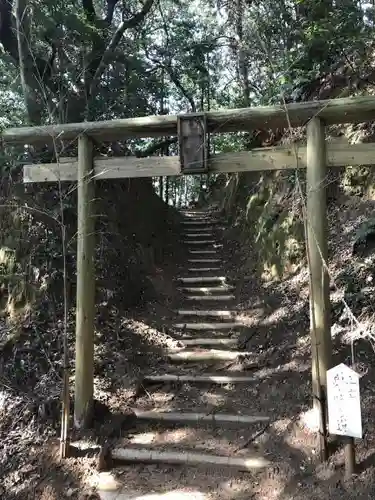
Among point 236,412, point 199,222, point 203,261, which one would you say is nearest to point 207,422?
point 236,412

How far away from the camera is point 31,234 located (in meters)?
6.44

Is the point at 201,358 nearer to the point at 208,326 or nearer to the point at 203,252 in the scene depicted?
the point at 208,326

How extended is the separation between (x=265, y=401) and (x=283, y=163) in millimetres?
2554

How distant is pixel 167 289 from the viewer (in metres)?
7.86

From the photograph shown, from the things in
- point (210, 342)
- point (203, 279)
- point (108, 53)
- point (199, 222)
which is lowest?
point (210, 342)

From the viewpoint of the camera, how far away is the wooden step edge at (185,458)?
3791 mm

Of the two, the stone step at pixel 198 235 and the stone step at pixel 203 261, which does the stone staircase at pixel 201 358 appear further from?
the stone step at pixel 198 235

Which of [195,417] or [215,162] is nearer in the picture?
[215,162]

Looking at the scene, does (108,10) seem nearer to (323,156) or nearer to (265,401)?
(323,156)

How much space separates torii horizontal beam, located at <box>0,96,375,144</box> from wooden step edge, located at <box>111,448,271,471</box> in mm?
3074

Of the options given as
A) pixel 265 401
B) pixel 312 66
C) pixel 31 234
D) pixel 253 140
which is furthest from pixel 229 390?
pixel 253 140

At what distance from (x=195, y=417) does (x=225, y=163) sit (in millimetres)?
2687

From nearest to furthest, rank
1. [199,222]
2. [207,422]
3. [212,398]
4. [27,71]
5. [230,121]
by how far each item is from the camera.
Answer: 1. [230,121]
2. [207,422]
3. [212,398]
4. [27,71]
5. [199,222]

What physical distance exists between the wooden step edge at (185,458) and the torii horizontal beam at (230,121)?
307 cm
